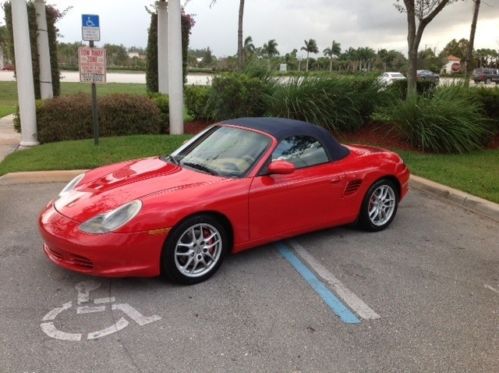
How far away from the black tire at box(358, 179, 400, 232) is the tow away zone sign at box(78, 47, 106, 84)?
18.9ft

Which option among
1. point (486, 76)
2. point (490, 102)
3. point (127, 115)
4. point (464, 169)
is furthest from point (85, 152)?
point (486, 76)

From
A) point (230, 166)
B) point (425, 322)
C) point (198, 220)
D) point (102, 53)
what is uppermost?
point (102, 53)

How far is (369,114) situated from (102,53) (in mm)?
5949

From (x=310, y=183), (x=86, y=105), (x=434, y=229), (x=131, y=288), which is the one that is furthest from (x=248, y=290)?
(x=86, y=105)

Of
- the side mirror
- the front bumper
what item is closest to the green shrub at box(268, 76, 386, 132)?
the side mirror

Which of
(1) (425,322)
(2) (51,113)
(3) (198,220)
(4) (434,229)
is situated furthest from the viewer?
(2) (51,113)

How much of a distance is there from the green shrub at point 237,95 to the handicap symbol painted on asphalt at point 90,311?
7511 millimetres

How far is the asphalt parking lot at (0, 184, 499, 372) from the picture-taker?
3.07 metres

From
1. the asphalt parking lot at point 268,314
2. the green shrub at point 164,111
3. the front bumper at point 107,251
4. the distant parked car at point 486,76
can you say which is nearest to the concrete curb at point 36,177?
the asphalt parking lot at point 268,314

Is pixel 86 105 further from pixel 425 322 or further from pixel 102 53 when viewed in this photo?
pixel 425 322

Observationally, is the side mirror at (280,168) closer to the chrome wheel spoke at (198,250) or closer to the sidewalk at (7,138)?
the chrome wheel spoke at (198,250)

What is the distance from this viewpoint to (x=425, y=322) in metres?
3.58

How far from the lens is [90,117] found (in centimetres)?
1005

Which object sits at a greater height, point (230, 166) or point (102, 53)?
point (102, 53)
